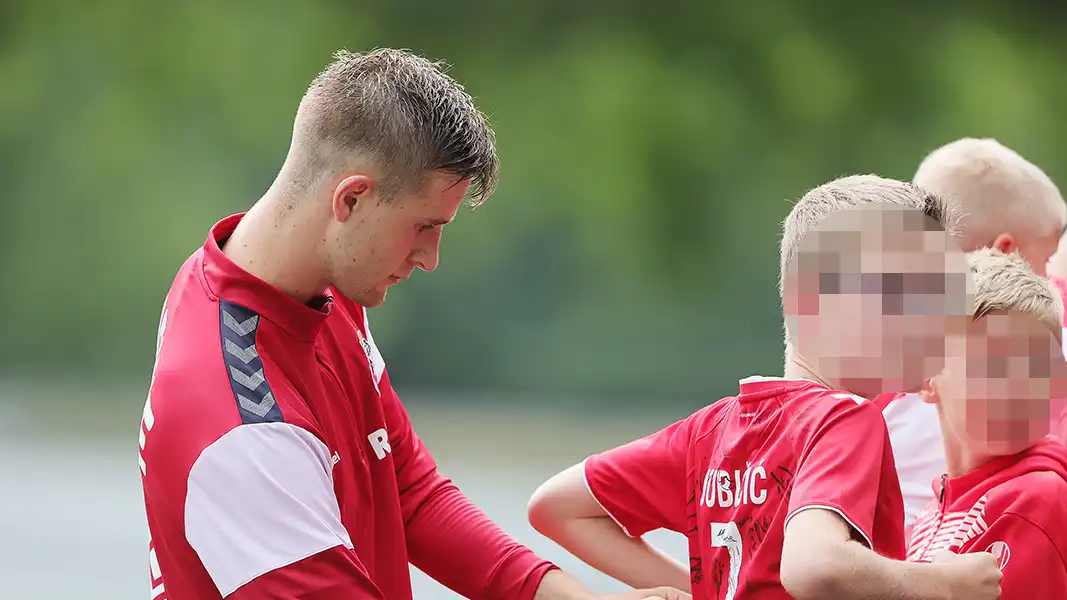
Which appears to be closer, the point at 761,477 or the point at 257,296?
the point at 761,477

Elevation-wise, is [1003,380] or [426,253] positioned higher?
[426,253]

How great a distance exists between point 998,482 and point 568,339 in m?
6.40

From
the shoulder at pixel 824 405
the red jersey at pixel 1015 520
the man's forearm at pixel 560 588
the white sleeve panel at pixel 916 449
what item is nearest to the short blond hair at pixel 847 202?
the shoulder at pixel 824 405

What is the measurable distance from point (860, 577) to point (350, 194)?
0.74 metres

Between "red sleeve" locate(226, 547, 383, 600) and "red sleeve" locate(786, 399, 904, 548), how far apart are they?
1.62ft

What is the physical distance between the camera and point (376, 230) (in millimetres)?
1389

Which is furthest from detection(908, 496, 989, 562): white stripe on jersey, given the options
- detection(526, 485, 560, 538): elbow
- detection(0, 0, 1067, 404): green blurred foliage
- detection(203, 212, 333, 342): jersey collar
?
detection(0, 0, 1067, 404): green blurred foliage

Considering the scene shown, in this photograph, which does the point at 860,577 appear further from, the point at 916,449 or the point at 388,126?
the point at 916,449

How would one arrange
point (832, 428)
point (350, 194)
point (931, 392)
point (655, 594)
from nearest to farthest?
point (832, 428)
point (350, 194)
point (655, 594)
point (931, 392)

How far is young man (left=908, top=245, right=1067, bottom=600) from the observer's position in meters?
1.45

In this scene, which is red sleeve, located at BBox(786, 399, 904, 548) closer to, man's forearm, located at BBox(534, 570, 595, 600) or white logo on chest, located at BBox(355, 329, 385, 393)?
man's forearm, located at BBox(534, 570, 595, 600)

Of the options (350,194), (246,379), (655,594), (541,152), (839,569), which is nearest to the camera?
(839,569)

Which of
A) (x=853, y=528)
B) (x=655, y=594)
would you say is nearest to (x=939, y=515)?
(x=655, y=594)

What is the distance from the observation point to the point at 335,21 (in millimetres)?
8172
